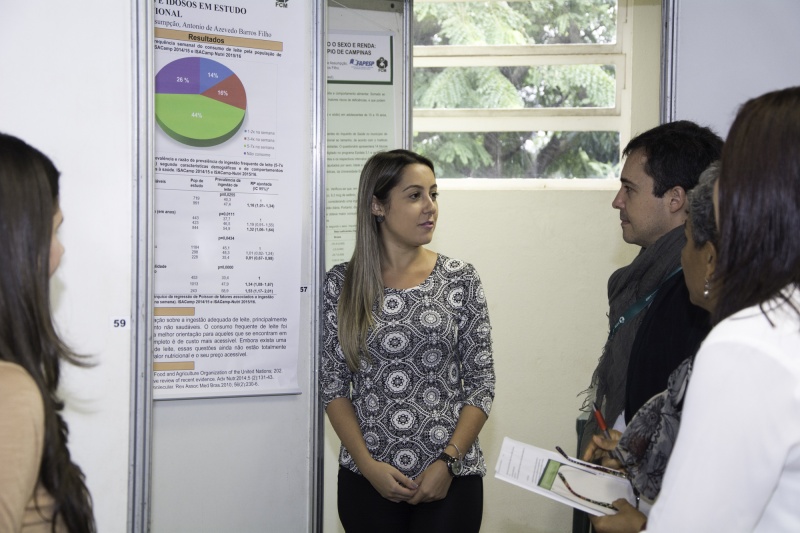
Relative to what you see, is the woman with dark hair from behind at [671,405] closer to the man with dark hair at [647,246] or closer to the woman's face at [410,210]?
the man with dark hair at [647,246]

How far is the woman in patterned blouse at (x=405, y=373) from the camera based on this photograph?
7.50 ft

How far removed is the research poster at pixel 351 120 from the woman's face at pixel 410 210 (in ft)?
2.09

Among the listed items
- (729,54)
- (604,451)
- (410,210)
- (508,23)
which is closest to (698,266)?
(604,451)

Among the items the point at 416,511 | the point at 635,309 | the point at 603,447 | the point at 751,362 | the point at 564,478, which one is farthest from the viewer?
the point at 416,511

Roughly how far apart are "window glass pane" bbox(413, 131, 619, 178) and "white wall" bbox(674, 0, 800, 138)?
1.45 metres

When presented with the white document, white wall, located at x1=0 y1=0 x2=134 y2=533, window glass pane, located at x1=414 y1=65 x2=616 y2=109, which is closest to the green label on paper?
the white document

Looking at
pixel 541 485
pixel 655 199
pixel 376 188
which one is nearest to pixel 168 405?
pixel 376 188

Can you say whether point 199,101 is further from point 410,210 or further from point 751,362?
point 751,362

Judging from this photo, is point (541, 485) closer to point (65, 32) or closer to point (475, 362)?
point (475, 362)

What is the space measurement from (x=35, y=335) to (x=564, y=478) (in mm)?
1098

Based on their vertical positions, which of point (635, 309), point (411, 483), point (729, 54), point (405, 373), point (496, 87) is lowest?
point (411, 483)

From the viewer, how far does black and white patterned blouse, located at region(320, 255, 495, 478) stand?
2295 millimetres

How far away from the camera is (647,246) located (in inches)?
92.8

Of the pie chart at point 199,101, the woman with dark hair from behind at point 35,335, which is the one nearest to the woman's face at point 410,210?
the pie chart at point 199,101
